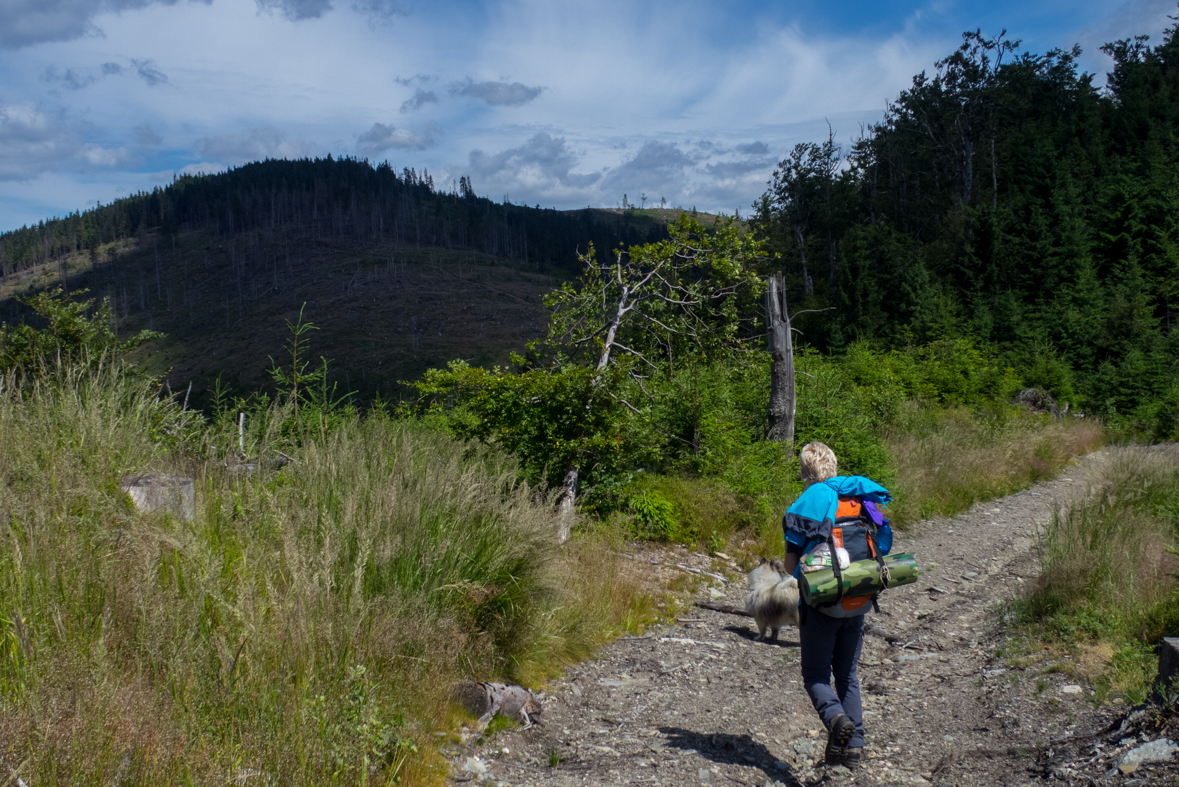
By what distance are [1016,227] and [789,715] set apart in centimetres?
3872

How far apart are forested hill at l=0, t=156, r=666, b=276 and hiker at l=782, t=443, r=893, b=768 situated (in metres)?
135

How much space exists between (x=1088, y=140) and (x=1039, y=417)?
35.6 meters

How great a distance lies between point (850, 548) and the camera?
143 inches

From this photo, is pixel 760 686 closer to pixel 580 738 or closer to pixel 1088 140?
pixel 580 738

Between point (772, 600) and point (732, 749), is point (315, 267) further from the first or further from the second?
point (732, 749)

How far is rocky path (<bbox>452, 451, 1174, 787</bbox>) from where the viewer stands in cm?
357

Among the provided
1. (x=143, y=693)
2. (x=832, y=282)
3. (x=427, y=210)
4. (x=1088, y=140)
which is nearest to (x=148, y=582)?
(x=143, y=693)

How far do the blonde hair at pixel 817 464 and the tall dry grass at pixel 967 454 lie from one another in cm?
766

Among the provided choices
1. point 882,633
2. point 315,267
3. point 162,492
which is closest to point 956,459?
point 882,633

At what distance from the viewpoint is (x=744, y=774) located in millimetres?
3645

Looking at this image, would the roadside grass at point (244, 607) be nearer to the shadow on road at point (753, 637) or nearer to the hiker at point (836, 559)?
the hiker at point (836, 559)

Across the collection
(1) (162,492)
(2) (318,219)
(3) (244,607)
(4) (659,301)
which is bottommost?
(3) (244,607)

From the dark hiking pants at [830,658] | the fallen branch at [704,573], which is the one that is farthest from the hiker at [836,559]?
the fallen branch at [704,573]

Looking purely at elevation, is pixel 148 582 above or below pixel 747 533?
above
